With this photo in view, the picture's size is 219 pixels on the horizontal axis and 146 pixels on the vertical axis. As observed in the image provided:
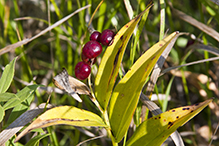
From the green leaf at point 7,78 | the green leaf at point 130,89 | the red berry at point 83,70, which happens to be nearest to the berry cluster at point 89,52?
the red berry at point 83,70

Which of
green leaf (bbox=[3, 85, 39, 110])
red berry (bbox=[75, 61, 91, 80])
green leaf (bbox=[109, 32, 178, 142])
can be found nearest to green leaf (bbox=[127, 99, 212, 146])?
green leaf (bbox=[109, 32, 178, 142])

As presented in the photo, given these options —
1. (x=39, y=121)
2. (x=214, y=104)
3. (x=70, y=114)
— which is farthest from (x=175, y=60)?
(x=39, y=121)

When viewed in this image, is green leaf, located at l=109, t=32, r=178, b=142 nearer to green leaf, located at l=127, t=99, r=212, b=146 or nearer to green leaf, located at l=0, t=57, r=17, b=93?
green leaf, located at l=127, t=99, r=212, b=146

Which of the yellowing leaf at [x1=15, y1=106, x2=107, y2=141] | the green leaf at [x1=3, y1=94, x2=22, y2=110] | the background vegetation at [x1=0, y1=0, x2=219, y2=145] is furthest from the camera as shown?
the background vegetation at [x1=0, y1=0, x2=219, y2=145]

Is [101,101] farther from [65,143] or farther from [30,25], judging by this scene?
[30,25]

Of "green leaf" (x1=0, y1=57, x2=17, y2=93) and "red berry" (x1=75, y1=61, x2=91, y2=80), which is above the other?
"green leaf" (x1=0, y1=57, x2=17, y2=93)

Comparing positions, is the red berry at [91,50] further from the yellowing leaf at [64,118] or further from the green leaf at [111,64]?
the yellowing leaf at [64,118]

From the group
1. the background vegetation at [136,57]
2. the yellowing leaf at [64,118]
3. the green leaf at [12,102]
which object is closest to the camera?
the yellowing leaf at [64,118]
